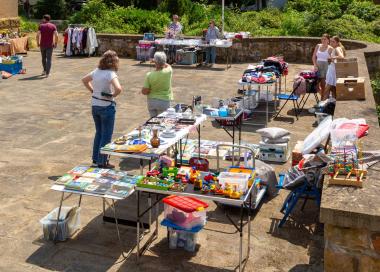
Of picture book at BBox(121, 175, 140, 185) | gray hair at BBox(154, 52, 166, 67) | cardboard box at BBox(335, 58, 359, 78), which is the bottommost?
picture book at BBox(121, 175, 140, 185)

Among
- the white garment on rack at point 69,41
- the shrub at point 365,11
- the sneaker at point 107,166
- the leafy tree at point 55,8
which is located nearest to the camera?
the sneaker at point 107,166

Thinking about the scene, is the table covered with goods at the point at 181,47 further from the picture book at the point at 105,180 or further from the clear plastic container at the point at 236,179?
the clear plastic container at the point at 236,179

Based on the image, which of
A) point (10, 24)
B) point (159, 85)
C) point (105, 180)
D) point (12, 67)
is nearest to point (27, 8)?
point (10, 24)

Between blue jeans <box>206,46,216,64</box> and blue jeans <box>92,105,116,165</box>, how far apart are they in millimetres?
10106

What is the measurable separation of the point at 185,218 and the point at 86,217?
1455mm

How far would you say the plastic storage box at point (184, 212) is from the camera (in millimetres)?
5740

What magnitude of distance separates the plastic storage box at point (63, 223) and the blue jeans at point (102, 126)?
1.88 meters

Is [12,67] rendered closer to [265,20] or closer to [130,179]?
[130,179]

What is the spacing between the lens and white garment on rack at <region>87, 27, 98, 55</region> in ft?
63.4

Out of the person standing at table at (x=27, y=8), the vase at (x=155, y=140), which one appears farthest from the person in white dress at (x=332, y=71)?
the person standing at table at (x=27, y=8)

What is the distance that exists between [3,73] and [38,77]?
0.92m

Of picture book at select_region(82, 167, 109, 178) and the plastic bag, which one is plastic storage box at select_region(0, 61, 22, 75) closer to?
picture book at select_region(82, 167, 109, 178)

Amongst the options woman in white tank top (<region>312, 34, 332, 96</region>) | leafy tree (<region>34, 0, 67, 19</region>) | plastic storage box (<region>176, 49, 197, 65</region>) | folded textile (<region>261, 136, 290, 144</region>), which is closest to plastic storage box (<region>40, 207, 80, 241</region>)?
folded textile (<region>261, 136, 290, 144</region>)

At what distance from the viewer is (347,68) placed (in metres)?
10.6
